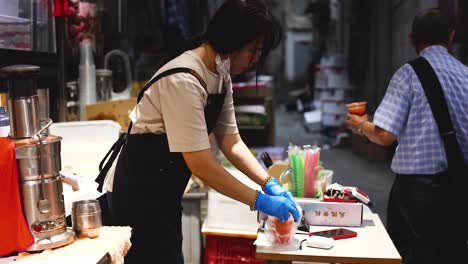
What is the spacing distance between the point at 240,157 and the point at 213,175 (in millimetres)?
464

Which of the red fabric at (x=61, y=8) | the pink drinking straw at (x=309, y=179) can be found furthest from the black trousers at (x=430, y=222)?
the red fabric at (x=61, y=8)

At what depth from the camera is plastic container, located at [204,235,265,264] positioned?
3295 mm

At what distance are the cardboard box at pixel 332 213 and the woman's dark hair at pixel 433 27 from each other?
1.09 meters

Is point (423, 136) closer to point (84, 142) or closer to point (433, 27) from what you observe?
point (433, 27)

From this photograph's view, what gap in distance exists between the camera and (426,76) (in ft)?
8.75

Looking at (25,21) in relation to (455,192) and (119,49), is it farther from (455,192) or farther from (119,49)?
(455,192)

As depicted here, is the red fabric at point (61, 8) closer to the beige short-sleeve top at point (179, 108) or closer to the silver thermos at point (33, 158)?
the beige short-sleeve top at point (179, 108)

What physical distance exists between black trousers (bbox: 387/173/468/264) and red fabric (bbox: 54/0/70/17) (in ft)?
8.32

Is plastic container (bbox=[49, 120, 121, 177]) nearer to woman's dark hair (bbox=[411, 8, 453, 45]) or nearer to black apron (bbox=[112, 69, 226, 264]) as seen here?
black apron (bbox=[112, 69, 226, 264])

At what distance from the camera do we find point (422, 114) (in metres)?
2.66

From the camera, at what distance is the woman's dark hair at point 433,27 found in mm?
2738

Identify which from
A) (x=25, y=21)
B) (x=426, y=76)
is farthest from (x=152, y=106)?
(x=426, y=76)

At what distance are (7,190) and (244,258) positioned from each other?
6.81 ft

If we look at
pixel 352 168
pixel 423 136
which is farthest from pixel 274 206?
pixel 352 168
